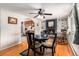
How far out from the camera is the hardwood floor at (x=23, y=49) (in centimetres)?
177

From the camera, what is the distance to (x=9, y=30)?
184 centimetres

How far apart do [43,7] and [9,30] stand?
745 millimetres

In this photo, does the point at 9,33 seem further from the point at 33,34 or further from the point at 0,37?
the point at 33,34

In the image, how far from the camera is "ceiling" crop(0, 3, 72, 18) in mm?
1751

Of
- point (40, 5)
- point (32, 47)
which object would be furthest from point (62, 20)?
point (32, 47)

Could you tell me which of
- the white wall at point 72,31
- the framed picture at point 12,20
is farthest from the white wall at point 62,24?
the framed picture at point 12,20

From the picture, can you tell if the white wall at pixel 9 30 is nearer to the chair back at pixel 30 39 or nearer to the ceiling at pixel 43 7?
the ceiling at pixel 43 7

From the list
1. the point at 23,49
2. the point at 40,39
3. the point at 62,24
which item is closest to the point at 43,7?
the point at 62,24

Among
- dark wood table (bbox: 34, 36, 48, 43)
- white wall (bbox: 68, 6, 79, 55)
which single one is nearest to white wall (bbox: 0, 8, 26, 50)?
dark wood table (bbox: 34, 36, 48, 43)

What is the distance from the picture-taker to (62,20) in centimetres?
183

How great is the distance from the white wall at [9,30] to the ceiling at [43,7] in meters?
0.09

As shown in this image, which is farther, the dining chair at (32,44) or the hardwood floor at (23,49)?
the dining chair at (32,44)

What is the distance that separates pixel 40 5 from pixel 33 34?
0.55 meters

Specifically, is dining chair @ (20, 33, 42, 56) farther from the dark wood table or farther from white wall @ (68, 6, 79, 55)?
white wall @ (68, 6, 79, 55)
